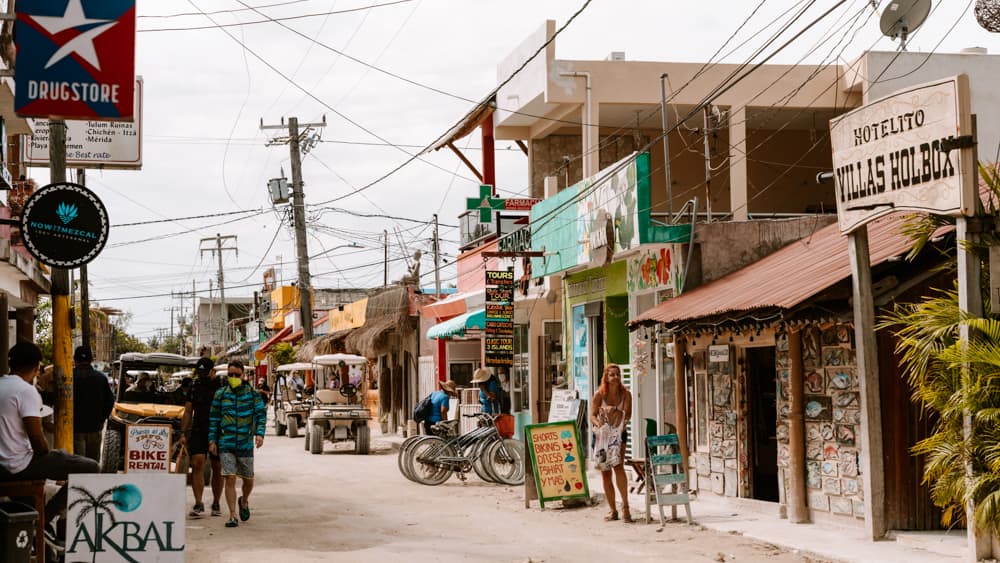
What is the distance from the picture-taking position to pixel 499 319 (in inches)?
926

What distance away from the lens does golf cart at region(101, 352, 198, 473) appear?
1838 centimetres

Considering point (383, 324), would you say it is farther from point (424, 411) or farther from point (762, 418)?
point (762, 418)

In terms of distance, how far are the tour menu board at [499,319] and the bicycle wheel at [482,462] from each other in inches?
174

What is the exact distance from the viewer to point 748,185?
26.6m

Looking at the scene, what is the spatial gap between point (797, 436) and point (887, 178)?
141 inches

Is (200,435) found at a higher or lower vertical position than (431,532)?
higher

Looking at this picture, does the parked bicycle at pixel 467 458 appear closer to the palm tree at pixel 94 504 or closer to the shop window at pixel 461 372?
the palm tree at pixel 94 504

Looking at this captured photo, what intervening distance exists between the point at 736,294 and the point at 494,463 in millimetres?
5760

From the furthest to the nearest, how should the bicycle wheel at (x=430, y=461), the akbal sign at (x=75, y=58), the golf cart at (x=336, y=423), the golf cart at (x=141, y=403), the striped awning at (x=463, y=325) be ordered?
the golf cart at (x=336, y=423) < the striped awning at (x=463, y=325) < the bicycle wheel at (x=430, y=461) < the golf cart at (x=141, y=403) < the akbal sign at (x=75, y=58)

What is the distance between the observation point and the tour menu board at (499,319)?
23.3 meters

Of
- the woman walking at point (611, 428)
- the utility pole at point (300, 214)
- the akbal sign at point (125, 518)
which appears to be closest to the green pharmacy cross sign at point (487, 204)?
the utility pole at point (300, 214)

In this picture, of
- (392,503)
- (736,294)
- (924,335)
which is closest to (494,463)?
(392,503)

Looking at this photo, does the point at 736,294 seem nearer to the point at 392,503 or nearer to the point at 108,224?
the point at 392,503

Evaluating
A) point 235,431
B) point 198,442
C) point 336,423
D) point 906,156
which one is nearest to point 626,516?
point 235,431
